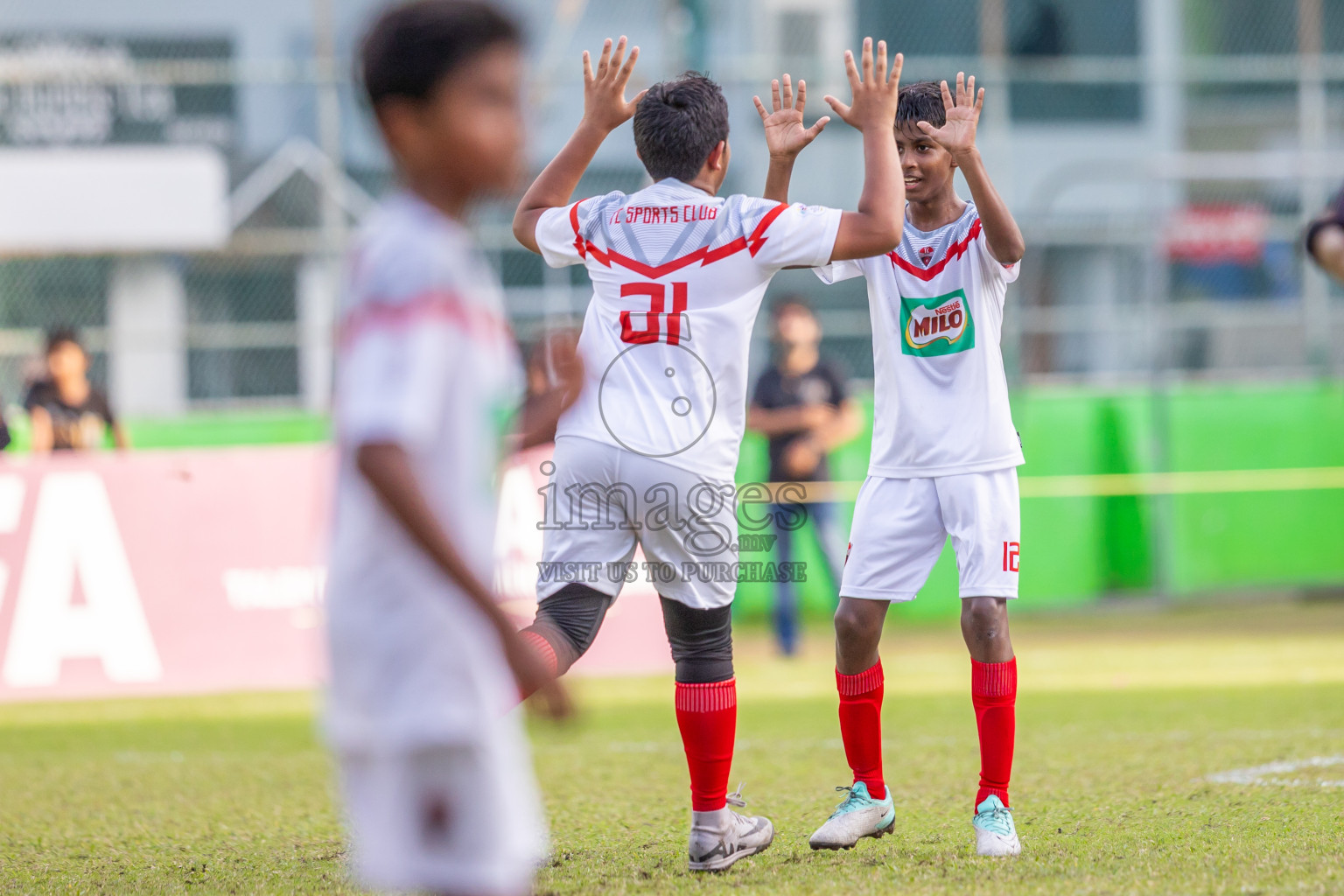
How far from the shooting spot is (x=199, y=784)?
6.05 m

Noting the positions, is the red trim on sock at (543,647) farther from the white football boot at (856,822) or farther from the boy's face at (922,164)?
the boy's face at (922,164)

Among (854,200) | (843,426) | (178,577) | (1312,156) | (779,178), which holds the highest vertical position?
(1312,156)

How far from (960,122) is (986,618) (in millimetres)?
1348

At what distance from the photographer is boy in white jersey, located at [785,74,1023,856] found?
426 centimetres

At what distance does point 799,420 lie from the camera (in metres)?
10.3

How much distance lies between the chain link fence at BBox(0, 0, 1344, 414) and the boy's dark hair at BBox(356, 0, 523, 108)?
10.9 m

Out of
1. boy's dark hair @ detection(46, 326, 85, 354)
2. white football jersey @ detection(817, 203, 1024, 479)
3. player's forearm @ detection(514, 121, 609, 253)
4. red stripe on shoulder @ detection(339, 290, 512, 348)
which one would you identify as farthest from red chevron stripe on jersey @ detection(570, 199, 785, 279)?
boy's dark hair @ detection(46, 326, 85, 354)

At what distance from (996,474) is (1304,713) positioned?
11.8ft

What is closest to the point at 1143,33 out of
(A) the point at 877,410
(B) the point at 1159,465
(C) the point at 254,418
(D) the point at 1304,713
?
(B) the point at 1159,465

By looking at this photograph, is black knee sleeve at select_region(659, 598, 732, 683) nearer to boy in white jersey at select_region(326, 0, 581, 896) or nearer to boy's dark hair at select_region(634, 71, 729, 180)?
boy's dark hair at select_region(634, 71, 729, 180)

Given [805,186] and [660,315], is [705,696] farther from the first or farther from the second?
[805,186]

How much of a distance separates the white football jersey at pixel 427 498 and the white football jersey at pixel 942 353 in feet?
7.42

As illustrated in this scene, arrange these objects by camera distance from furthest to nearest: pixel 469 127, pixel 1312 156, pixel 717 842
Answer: pixel 1312 156, pixel 717 842, pixel 469 127

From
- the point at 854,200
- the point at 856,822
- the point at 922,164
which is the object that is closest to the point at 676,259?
the point at 922,164
